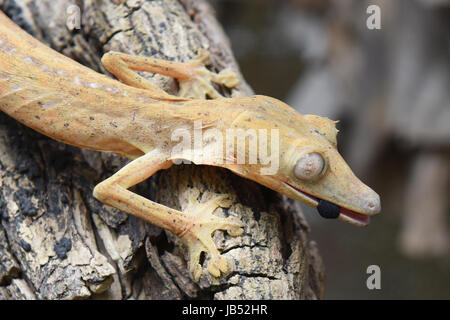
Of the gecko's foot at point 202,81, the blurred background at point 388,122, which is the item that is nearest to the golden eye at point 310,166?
the gecko's foot at point 202,81

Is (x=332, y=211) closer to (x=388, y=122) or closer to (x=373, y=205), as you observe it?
(x=373, y=205)

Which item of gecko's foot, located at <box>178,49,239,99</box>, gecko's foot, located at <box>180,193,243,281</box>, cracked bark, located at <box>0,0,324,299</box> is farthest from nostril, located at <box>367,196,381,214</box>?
gecko's foot, located at <box>178,49,239,99</box>

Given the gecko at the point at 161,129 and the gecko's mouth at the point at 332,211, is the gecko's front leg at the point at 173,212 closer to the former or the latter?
the gecko at the point at 161,129

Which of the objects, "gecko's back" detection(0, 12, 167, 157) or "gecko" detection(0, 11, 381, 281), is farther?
"gecko's back" detection(0, 12, 167, 157)

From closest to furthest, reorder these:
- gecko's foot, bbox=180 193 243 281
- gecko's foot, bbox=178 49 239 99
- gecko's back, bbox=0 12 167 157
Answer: gecko's foot, bbox=180 193 243 281 → gecko's back, bbox=0 12 167 157 → gecko's foot, bbox=178 49 239 99

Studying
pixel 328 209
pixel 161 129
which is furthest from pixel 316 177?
pixel 161 129

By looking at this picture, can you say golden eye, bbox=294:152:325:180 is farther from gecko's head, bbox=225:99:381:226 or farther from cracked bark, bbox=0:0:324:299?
cracked bark, bbox=0:0:324:299

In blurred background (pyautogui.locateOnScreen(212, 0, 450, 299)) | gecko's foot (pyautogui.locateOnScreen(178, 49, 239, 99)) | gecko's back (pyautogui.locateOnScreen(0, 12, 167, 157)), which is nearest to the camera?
gecko's back (pyautogui.locateOnScreen(0, 12, 167, 157))
